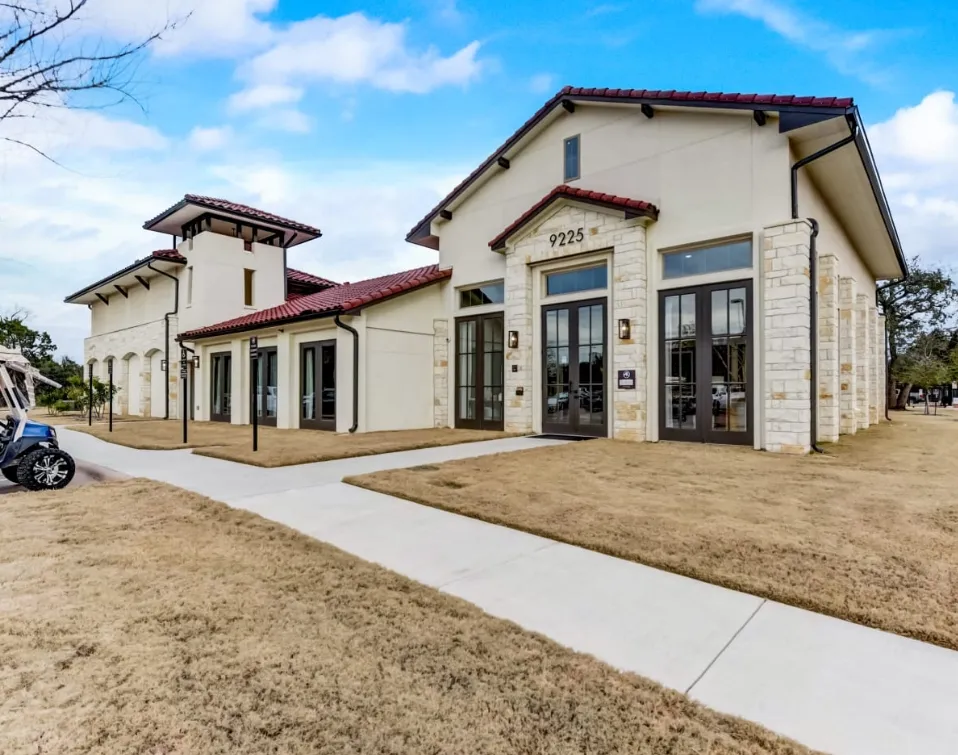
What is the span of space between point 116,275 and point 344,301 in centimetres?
1397

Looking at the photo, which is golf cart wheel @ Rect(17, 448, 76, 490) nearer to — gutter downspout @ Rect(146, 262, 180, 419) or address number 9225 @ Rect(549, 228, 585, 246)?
address number 9225 @ Rect(549, 228, 585, 246)

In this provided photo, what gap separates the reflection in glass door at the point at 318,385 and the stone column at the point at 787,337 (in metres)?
9.82

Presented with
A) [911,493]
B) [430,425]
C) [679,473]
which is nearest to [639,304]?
[679,473]

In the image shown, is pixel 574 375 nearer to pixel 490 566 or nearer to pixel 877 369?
pixel 490 566

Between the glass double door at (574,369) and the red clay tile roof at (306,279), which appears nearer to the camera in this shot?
the glass double door at (574,369)

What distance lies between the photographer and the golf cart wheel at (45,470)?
582cm

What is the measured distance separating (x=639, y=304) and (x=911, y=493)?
558cm

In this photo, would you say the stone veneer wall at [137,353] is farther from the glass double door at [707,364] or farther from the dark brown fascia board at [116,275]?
the glass double door at [707,364]

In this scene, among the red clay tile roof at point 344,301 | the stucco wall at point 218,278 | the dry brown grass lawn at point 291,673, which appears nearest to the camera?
the dry brown grass lawn at point 291,673

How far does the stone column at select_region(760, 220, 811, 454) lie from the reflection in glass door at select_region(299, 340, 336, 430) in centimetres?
982

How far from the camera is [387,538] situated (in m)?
4.22

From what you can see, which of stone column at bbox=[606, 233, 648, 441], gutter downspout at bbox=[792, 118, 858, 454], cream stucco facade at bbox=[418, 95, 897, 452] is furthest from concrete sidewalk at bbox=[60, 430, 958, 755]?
gutter downspout at bbox=[792, 118, 858, 454]

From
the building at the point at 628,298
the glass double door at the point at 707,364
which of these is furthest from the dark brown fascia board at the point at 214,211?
the glass double door at the point at 707,364

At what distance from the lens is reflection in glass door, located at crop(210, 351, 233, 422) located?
55.3 feet
